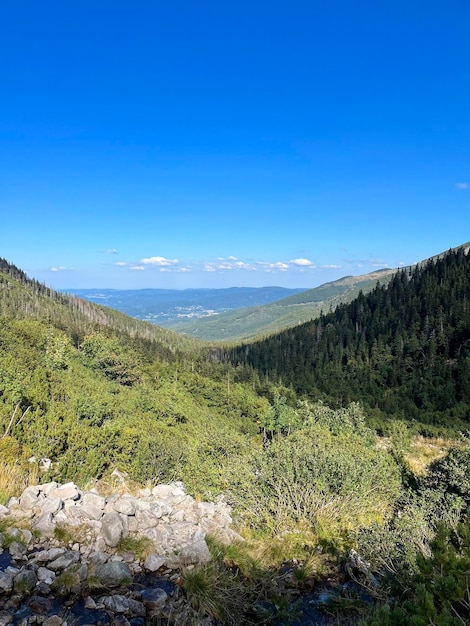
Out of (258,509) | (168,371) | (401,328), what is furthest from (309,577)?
(401,328)

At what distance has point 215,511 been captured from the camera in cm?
1153

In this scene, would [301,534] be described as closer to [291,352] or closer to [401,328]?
[401,328]

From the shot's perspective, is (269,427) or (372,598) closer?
(372,598)

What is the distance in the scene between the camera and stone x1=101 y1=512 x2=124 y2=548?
7.99 m

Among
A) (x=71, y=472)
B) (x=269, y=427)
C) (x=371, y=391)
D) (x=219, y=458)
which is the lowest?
(x=371, y=391)

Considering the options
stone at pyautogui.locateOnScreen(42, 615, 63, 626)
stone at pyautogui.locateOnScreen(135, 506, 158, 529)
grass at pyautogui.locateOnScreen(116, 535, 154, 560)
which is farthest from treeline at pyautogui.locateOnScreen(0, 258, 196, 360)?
stone at pyautogui.locateOnScreen(42, 615, 63, 626)

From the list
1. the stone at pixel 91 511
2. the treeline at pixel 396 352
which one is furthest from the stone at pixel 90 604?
the treeline at pixel 396 352

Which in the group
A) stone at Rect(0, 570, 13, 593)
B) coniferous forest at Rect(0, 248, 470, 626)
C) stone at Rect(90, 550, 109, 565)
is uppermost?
stone at Rect(0, 570, 13, 593)

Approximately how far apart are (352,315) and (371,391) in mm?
63277

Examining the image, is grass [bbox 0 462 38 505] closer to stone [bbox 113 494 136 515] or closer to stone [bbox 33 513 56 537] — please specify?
stone [bbox 33 513 56 537]

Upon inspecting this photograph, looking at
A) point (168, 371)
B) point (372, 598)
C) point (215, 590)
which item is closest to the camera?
point (215, 590)

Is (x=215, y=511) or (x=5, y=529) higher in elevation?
(x=5, y=529)

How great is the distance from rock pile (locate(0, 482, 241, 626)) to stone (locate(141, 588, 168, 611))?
0.01 m

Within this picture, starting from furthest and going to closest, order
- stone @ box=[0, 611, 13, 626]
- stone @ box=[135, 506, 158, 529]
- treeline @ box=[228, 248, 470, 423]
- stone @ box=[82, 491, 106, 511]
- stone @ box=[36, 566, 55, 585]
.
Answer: treeline @ box=[228, 248, 470, 423]
stone @ box=[82, 491, 106, 511]
stone @ box=[135, 506, 158, 529]
stone @ box=[36, 566, 55, 585]
stone @ box=[0, 611, 13, 626]
